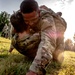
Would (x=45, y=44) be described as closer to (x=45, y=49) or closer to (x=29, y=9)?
(x=45, y=49)

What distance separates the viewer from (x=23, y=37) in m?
5.75

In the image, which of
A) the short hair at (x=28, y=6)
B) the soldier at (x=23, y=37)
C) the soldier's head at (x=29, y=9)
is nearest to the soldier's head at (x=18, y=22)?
the soldier at (x=23, y=37)

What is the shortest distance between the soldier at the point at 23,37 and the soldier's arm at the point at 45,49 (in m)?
1.37

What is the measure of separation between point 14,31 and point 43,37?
250 centimetres

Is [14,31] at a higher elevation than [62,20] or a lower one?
lower

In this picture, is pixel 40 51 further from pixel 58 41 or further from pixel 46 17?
pixel 58 41

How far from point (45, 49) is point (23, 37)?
233cm

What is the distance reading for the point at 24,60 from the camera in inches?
246

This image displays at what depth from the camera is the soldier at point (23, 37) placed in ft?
17.9

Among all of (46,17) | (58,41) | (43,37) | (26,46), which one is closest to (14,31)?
(26,46)

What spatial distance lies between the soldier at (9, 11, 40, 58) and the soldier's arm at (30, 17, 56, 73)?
1370mm

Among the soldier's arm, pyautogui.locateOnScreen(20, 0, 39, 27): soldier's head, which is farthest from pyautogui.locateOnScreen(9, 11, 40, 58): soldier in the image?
the soldier's arm

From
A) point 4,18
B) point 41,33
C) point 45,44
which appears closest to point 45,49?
point 45,44

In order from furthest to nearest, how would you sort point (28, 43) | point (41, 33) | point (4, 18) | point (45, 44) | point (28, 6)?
point (4, 18) → point (28, 43) → point (28, 6) → point (41, 33) → point (45, 44)
